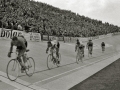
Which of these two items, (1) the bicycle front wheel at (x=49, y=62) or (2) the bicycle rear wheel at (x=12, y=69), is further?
(1) the bicycle front wheel at (x=49, y=62)

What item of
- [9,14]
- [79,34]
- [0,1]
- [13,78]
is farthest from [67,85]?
[79,34]

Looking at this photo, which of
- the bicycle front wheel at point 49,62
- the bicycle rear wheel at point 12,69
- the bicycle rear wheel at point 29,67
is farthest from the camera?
the bicycle front wheel at point 49,62

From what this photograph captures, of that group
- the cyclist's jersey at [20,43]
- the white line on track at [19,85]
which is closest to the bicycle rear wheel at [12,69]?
the white line on track at [19,85]

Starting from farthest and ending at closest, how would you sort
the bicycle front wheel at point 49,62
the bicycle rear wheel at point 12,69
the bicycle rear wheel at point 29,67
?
the bicycle front wheel at point 49,62, the bicycle rear wheel at point 29,67, the bicycle rear wheel at point 12,69

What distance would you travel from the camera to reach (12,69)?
258 inches

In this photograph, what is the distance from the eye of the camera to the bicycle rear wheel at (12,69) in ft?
20.7

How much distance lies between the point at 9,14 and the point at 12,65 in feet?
57.9

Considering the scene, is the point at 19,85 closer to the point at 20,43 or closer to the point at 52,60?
the point at 20,43

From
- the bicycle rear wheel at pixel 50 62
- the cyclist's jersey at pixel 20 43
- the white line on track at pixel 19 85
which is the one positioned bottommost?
the white line on track at pixel 19 85

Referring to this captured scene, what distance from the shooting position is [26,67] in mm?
6984

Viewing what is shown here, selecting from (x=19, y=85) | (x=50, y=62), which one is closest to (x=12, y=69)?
(x=19, y=85)

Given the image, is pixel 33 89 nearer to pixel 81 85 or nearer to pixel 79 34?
pixel 81 85

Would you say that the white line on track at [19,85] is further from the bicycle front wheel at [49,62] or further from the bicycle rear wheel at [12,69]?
the bicycle front wheel at [49,62]

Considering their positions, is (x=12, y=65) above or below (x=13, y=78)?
above
